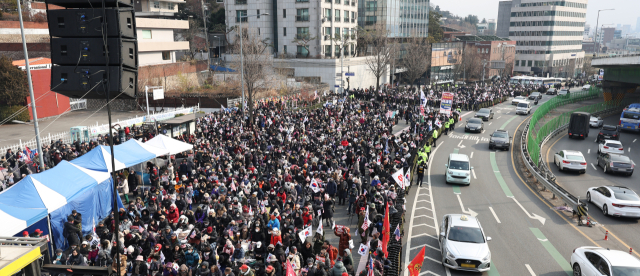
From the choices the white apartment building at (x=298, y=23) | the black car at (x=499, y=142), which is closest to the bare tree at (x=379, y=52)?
the white apartment building at (x=298, y=23)

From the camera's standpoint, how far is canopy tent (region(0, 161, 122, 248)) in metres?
12.5

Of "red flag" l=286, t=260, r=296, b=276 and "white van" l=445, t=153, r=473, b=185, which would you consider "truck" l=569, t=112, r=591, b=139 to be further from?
"red flag" l=286, t=260, r=296, b=276

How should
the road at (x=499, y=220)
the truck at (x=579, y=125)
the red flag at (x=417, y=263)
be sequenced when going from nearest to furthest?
the red flag at (x=417, y=263) < the road at (x=499, y=220) < the truck at (x=579, y=125)

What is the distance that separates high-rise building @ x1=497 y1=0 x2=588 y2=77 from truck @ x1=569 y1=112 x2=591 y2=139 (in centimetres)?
9220

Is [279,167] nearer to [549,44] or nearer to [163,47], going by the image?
[163,47]

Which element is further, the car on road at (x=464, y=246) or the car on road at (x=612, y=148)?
the car on road at (x=612, y=148)

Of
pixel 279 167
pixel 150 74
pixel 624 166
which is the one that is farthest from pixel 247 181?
pixel 150 74

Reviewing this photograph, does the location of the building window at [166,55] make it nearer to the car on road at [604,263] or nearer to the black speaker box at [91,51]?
the black speaker box at [91,51]

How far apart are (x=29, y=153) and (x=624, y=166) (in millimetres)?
33130

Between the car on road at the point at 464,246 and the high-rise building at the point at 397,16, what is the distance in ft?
218

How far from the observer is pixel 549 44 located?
119125 millimetres

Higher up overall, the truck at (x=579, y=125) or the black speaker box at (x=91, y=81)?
the black speaker box at (x=91, y=81)

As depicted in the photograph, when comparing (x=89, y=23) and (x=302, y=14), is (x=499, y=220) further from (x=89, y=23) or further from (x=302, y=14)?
(x=302, y=14)

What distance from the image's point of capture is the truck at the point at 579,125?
3631 centimetres
